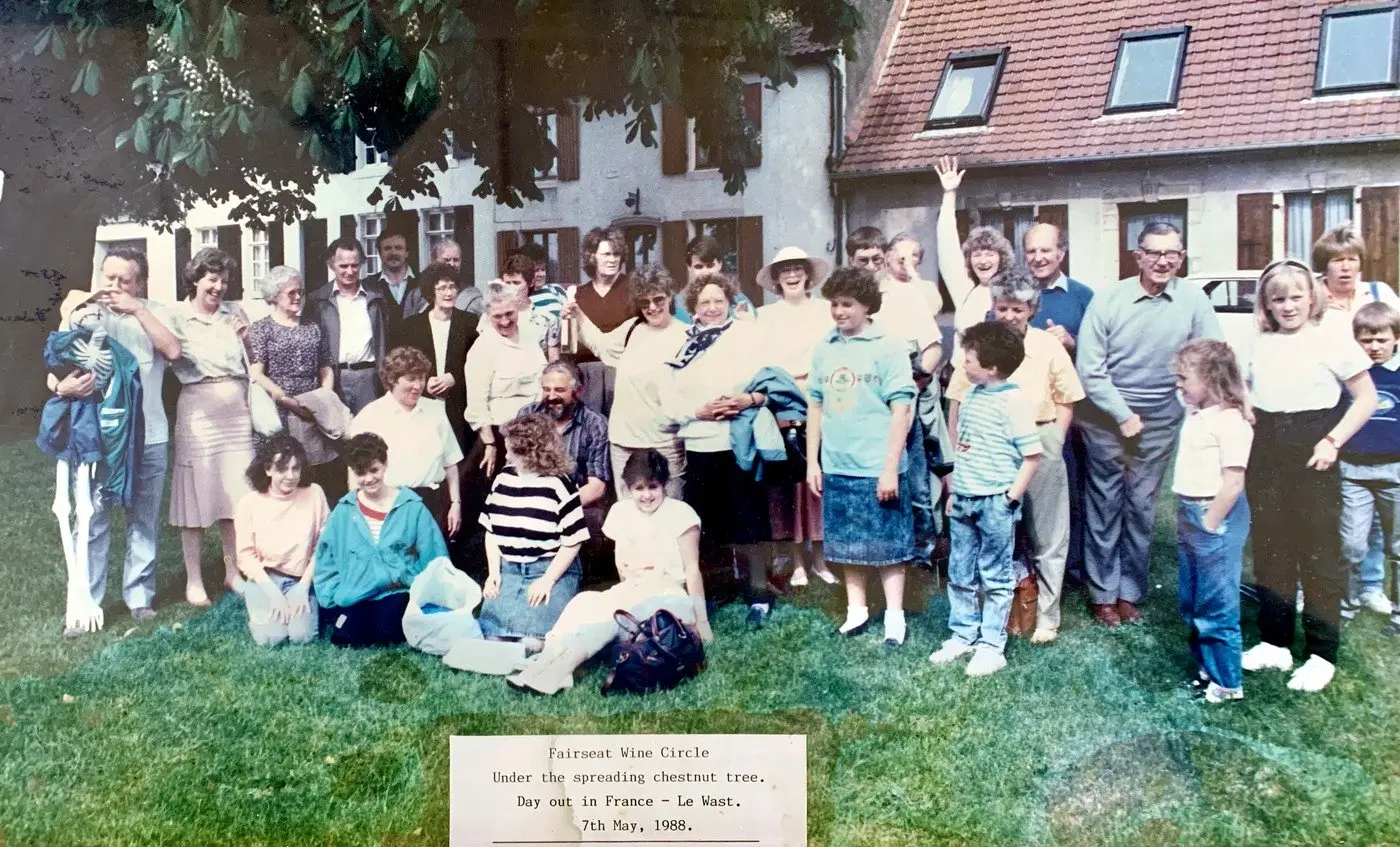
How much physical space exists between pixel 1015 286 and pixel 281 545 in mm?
2354

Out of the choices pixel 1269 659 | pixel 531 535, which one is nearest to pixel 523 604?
pixel 531 535

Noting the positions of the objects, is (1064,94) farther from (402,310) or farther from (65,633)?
(65,633)

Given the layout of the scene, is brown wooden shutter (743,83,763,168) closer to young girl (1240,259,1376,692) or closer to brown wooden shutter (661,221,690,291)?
brown wooden shutter (661,221,690,291)

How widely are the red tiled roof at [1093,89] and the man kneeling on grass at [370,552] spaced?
Answer: 166 centimetres

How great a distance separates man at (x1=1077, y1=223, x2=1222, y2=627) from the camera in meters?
3.18

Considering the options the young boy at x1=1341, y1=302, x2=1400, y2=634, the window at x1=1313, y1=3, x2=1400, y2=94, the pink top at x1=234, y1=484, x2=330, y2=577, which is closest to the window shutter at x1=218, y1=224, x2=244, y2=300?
the pink top at x1=234, y1=484, x2=330, y2=577

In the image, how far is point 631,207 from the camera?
11.2 ft

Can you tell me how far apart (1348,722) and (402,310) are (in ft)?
9.68

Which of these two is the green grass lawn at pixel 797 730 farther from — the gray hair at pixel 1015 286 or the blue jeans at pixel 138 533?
the gray hair at pixel 1015 286

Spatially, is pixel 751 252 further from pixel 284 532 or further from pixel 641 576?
pixel 284 532

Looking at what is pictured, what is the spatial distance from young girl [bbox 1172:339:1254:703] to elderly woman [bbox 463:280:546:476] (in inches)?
74.6

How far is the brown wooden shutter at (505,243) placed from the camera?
3.42 metres

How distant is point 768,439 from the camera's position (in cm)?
A: 338

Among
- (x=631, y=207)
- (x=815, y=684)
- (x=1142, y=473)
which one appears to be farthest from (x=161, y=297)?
(x=1142, y=473)
